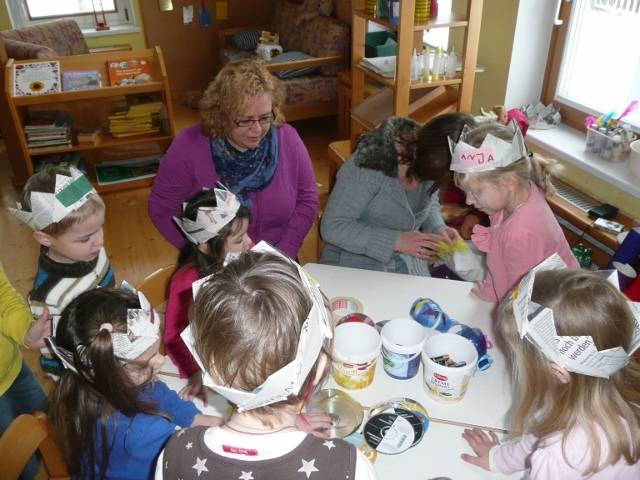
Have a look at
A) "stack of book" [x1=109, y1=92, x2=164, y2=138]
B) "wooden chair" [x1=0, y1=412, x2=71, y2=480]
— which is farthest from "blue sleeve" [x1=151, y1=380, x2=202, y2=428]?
"stack of book" [x1=109, y1=92, x2=164, y2=138]

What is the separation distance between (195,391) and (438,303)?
30.9 inches

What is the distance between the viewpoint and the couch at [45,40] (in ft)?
13.5

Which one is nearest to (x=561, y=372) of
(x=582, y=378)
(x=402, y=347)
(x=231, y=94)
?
(x=582, y=378)

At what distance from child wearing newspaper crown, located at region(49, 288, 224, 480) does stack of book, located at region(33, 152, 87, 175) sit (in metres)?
3.38

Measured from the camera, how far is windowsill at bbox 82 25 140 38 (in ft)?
19.5

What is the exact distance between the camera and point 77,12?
6035mm

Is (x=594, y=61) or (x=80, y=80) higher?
(x=594, y=61)

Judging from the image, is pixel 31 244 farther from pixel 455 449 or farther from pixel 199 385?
pixel 455 449

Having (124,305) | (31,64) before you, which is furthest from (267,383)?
(31,64)

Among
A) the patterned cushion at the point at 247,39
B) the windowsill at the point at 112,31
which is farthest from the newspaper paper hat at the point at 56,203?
the windowsill at the point at 112,31

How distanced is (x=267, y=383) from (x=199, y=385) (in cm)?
65

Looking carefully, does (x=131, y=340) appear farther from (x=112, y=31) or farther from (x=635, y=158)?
(x=112, y=31)

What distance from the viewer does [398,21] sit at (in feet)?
8.44

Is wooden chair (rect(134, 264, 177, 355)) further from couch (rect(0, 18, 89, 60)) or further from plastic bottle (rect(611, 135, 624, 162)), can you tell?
couch (rect(0, 18, 89, 60))
